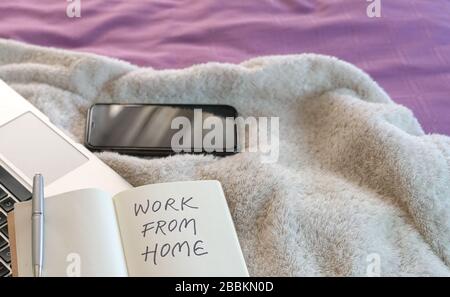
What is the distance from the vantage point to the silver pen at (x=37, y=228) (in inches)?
17.1

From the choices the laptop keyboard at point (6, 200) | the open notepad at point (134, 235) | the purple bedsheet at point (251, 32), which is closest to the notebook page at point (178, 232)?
the open notepad at point (134, 235)

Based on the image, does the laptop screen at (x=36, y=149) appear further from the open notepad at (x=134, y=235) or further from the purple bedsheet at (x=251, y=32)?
the purple bedsheet at (x=251, y=32)

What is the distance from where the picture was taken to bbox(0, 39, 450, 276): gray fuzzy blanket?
0.51 metres

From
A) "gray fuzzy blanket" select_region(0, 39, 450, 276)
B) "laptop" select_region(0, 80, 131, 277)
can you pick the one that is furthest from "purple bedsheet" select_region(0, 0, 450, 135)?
"laptop" select_region(0, 80, 131, 277)

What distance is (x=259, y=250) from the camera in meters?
0.52

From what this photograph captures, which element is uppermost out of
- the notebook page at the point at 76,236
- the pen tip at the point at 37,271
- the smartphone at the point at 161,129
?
the smartphone at the point at 161,129

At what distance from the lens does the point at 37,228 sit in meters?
0.45

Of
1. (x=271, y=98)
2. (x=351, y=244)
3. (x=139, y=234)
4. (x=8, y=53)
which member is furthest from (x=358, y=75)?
(x=8, y=53)

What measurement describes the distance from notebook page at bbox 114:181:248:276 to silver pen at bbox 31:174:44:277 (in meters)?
0.06

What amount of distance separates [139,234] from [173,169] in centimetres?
11

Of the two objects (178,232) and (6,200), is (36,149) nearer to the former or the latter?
(6,200)

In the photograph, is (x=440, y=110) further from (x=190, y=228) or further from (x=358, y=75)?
(x=190, y=228)

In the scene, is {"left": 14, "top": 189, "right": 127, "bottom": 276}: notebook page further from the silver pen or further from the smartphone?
the smartphone

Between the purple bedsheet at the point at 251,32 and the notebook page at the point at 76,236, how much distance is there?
0.30 metres
